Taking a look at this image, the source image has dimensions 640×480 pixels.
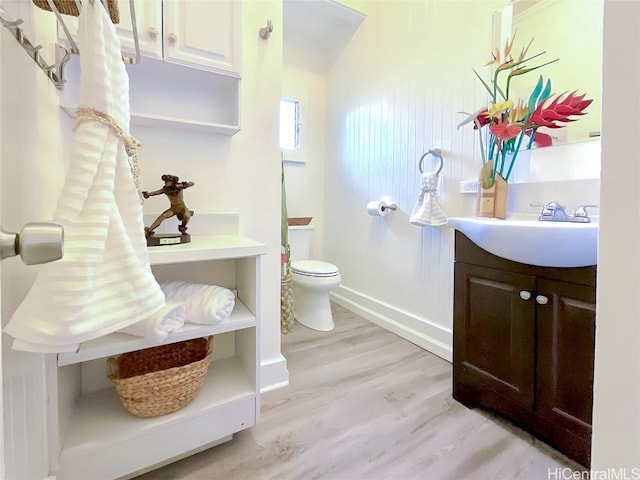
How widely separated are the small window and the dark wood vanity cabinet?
1.94m

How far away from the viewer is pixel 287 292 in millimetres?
1840

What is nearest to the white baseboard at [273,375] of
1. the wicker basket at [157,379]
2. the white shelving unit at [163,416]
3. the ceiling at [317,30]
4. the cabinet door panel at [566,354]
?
the white shelving unit at [163,416]

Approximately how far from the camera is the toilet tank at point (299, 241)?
2570mm

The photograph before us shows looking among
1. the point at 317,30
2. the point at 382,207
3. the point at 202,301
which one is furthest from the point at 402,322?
the point at 317,30

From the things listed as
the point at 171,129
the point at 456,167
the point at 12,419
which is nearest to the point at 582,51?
the point at 456,167

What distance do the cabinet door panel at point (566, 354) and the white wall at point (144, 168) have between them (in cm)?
108

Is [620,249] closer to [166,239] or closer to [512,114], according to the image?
[166,239]

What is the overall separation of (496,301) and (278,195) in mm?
1063

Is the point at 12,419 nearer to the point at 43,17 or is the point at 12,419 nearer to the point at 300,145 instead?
the point at 43,17

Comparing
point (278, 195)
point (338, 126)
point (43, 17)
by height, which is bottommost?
point (278, 195)

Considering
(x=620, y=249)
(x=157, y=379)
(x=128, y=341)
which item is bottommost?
(x=157, y=379)

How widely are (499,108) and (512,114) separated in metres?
0.09

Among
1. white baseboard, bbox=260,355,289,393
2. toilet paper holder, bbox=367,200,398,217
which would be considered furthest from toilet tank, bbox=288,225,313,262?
white baseboard, bbox=260,355,289,393

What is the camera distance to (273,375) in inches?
59.2
